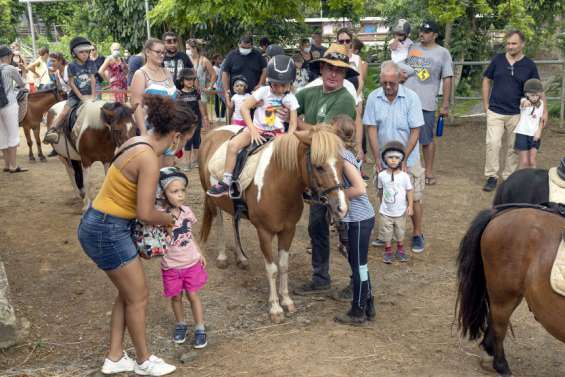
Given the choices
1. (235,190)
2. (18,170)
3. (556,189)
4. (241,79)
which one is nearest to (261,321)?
(235,190)

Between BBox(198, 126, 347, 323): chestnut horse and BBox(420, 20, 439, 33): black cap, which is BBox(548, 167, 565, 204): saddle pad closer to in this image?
BBox(198, 126, 347, 323): chestnut horse

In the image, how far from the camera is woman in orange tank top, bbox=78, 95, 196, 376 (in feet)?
12.1

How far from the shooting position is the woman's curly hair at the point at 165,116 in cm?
382

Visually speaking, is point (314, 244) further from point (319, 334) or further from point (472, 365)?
point (472, 365)

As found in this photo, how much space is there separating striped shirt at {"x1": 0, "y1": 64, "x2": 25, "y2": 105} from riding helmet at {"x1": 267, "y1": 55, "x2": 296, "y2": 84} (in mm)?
5835

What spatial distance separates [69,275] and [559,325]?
448cm

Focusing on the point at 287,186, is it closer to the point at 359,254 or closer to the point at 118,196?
the point at 359,254

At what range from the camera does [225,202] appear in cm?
579

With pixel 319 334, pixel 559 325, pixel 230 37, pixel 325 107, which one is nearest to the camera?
pixel 559 325

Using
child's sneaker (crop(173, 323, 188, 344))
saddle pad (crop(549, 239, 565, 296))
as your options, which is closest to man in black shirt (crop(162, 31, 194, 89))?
child's sneaker (crop(173, 323, 188, 344))

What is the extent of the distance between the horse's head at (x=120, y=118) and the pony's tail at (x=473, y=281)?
331cm

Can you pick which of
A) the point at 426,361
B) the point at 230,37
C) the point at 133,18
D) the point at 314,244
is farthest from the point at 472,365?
the point at 133,18

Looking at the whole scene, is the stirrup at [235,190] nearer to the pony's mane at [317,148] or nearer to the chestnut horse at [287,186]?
the chestnut horse at [287,186]

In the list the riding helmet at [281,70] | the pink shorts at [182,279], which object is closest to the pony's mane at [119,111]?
the riding helmet at [281,70]
